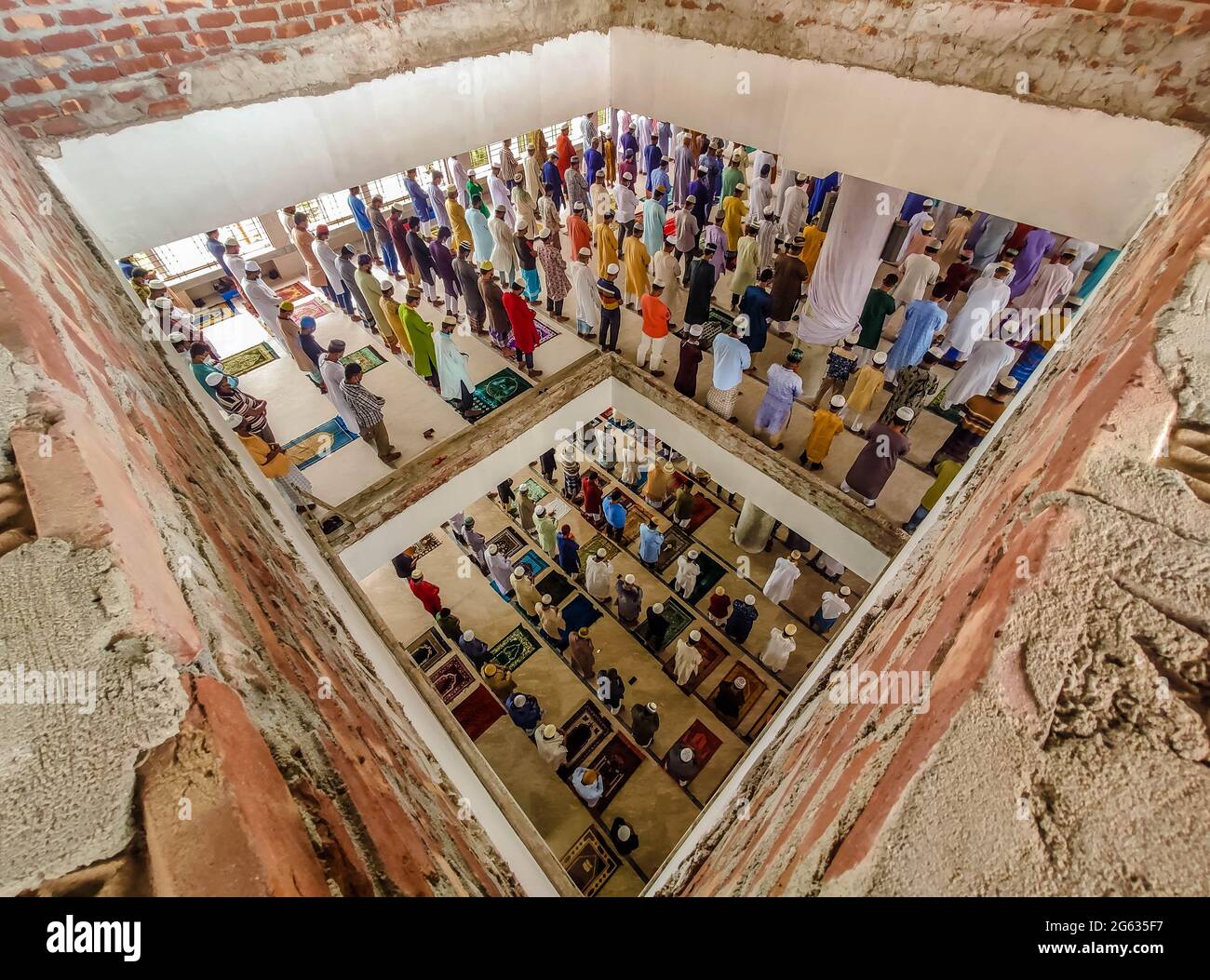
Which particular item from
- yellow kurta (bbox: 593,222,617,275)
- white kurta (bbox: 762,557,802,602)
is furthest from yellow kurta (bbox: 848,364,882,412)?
yellow kurta (bbox: 593,222,617,275)

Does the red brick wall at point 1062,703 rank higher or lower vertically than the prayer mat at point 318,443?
higher

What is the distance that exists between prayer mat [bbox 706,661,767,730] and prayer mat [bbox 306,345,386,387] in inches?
225

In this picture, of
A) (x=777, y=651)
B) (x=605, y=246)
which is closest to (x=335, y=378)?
(x=605, y=246)

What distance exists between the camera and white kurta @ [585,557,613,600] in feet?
24.5

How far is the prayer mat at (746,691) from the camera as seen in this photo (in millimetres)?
6906

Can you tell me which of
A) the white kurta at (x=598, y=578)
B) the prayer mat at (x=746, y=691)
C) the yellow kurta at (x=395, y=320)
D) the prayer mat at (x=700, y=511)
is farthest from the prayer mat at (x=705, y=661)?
the yellow kurta at (x=395, y=320)

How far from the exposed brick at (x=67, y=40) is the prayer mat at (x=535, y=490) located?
6485 millimetres

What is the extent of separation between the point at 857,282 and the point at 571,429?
143 inches

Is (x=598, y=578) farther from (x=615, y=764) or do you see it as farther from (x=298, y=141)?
(x=298, y=141)

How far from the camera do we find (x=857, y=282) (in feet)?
18.7

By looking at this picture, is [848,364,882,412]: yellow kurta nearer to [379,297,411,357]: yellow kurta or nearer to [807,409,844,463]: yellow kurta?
[807,409,844,463]: yellow kurta

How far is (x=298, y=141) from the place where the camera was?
410cm

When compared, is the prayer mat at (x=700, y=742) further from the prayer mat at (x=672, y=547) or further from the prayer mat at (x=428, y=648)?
the prayer mat at (x=428, y=648)
